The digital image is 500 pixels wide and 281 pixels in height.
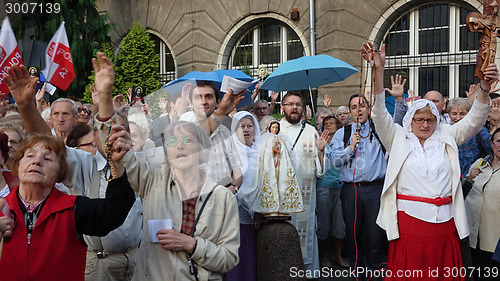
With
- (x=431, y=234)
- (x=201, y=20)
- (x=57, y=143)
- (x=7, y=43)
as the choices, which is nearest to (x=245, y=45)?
(x=201, y=20)

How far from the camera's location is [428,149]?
4.06 meters

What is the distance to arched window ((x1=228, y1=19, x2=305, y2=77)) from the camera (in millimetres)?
13945

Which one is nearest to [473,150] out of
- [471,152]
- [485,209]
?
[471,152]

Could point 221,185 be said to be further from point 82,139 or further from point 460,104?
point 460,104

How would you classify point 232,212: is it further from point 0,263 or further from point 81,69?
point 81,69

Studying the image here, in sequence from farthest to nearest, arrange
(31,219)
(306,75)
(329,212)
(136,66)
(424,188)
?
(306,75) → (329,212) → (424,188) → (136,66) → (31,219)

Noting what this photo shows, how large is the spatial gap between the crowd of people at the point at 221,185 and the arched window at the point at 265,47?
24.5 feet

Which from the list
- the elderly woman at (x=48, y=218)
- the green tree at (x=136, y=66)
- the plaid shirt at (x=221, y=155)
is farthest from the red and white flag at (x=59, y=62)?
the elderly woman at (x=48, y=218)

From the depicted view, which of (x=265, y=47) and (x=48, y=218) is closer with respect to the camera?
(x=48, y=218)

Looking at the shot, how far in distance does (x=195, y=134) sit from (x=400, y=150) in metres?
2.12

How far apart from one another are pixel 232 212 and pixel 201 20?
12503 mm

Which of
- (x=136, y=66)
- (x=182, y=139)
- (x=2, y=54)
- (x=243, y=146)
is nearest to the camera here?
(x=182, y=139)

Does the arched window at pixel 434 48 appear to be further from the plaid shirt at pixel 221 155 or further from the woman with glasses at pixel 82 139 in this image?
the woman with glasses at pixel 82 139

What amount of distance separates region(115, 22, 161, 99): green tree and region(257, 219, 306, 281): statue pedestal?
1.77m
